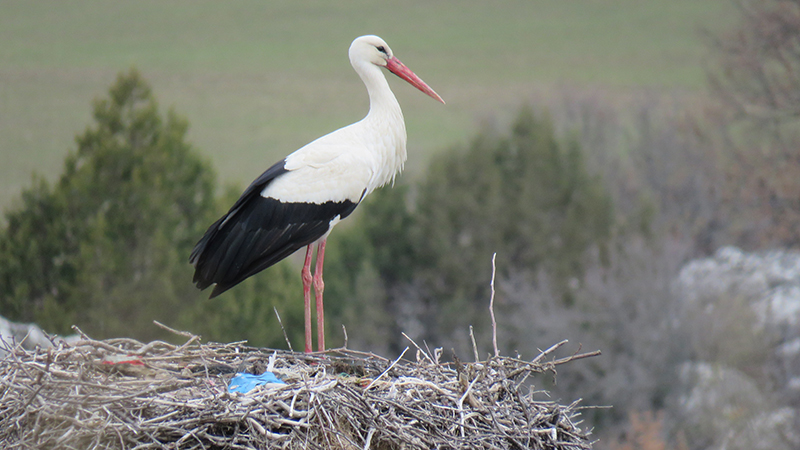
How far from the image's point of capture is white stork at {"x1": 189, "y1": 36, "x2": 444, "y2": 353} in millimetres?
5305

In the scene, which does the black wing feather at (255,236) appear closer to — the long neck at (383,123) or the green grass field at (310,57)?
the long neck at (383,123)

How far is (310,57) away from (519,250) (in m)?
30.9

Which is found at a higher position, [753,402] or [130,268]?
[130,268]

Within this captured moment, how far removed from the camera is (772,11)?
18.7 metres

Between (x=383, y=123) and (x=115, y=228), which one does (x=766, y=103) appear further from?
(x=383, y=123)

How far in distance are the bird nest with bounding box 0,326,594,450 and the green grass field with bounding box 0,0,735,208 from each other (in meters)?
36.4

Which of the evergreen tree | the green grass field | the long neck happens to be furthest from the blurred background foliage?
the green grass field

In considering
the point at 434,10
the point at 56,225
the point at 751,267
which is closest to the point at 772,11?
the point at 751,267

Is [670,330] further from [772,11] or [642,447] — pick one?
[772,11]

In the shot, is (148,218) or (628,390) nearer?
(628,390)

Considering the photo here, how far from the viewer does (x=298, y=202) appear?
17.6 feet

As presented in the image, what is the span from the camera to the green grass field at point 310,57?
43.5 meters

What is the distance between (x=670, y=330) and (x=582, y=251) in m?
9.07

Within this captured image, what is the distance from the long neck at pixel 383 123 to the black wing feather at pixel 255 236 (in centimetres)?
45
